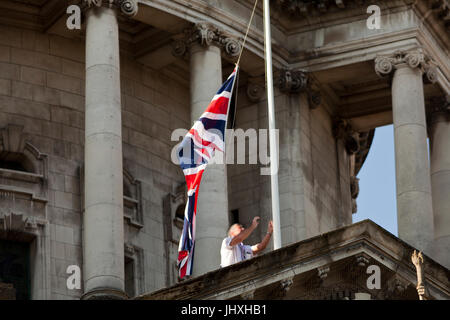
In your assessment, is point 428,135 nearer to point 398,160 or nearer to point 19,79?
point 398,160

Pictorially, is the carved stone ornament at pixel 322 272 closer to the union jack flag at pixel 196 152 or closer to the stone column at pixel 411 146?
the union jack flag at pixel 196 152

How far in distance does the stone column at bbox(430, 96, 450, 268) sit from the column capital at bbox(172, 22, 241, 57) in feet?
26.8

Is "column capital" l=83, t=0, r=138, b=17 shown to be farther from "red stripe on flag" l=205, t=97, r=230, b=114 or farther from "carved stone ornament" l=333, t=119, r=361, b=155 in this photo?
"carved stone ornament" l=333, t=119, r=361, b=155

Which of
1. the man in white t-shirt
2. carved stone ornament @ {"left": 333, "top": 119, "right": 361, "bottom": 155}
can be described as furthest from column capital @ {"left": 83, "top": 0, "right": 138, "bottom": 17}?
carved stone ornament @ {"left": 333, "top": 119, "right": 361, "bottom": 155}

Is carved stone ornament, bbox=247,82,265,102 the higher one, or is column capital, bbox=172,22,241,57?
column capital, bbox=172,22,241,57

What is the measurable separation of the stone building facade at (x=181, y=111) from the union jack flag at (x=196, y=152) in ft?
6.93

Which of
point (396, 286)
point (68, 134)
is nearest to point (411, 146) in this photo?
point (68, 134)

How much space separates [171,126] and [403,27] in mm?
7798

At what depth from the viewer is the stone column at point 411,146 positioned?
167 feet

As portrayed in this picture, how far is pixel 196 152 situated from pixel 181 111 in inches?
417

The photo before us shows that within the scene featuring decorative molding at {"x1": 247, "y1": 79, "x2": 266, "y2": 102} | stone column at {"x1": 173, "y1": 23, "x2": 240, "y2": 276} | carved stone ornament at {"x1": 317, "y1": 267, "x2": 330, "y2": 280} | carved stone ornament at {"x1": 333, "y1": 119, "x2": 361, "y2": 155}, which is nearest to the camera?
carved stone ornament at {"x1": 317, "y1": 267, "x2": 330, "y2": 280}

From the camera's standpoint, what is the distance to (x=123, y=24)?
5291 centimetres

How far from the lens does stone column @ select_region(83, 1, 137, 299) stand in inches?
1751

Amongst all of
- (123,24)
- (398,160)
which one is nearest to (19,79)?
(123,24)
